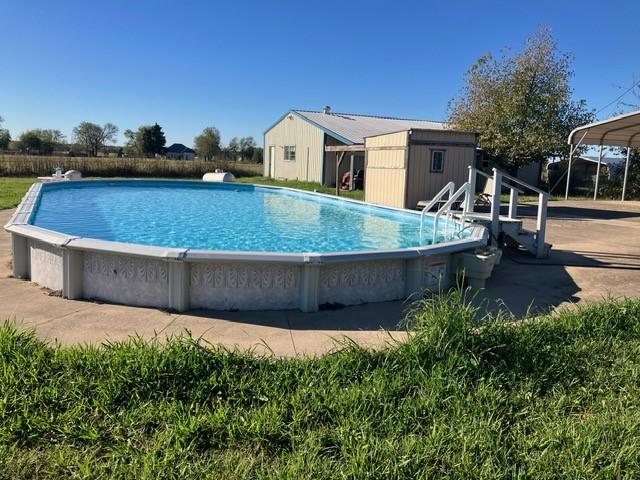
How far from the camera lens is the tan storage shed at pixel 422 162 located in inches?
580

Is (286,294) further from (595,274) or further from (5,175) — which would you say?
(5,175)

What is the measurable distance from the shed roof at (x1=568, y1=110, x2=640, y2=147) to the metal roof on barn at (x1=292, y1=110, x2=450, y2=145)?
7.52 meters

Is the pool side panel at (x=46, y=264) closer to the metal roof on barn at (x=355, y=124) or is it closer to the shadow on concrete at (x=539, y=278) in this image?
the shadow on concrete at (x=539, y=278)

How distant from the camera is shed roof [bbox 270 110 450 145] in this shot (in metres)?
25.5

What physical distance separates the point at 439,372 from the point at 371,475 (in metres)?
1.19

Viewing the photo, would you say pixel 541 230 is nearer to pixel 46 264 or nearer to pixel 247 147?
pixel 46 264

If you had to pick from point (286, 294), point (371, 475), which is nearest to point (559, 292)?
point (286, 294)

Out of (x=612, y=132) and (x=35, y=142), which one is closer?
(x=612, y=132)

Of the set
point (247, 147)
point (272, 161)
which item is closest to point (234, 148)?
point (247, 147)

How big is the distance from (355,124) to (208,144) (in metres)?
39.9

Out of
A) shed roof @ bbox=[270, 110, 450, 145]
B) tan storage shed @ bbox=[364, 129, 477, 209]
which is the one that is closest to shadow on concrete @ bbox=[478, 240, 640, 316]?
tan storage shed @ bbox=[364, 129, 477, 209]

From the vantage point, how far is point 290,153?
29766mm

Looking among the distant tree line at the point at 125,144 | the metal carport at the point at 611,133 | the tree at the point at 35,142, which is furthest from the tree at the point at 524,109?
the tree at the point at 35,142

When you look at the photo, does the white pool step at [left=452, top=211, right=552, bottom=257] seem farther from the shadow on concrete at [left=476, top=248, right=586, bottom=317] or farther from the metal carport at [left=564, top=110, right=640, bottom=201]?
the metal carport at [left=564, top=110, right=640, bottom=201]
